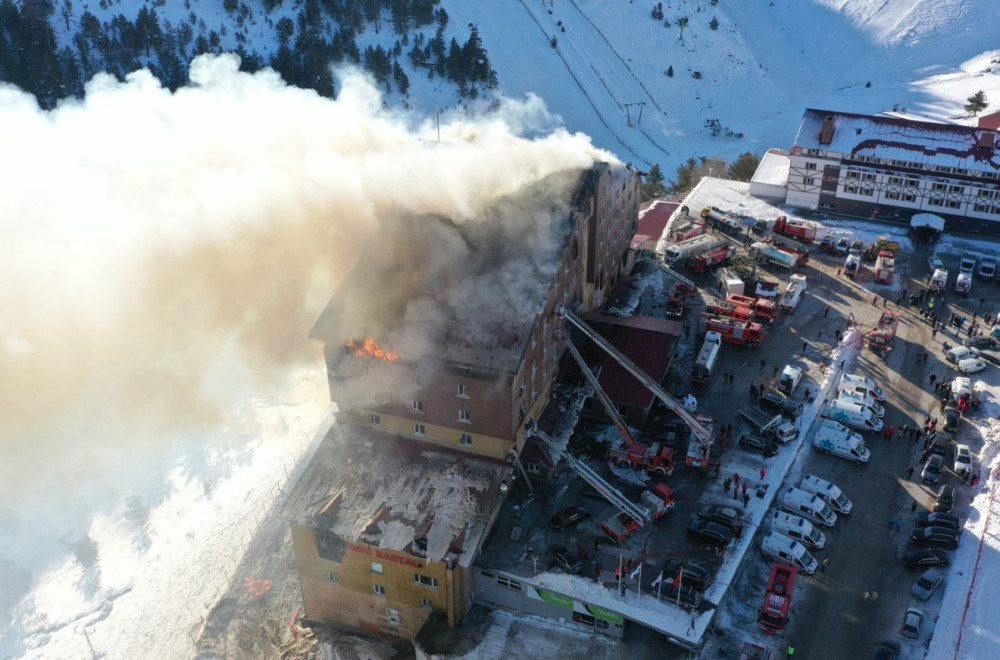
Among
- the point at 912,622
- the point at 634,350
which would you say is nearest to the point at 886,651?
the point at 912,622

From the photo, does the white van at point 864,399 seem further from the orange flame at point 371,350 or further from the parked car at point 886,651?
the orange flame at point 371,350

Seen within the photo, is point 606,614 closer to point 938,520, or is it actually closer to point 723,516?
point 723,516

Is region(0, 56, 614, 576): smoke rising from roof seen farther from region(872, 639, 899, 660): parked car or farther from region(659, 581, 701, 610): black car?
region(872, 639, 899, 660): parked car

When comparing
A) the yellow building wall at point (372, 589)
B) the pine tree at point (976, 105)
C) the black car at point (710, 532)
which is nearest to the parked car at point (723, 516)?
the black car at point (710, 532)

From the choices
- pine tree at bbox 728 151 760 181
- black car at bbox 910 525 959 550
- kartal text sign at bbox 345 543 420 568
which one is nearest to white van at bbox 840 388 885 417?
black car at bbox 910 525 959 550

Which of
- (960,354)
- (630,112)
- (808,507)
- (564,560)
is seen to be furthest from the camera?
(630,112)

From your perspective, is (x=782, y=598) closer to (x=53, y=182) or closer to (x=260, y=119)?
(x=260, y=119)

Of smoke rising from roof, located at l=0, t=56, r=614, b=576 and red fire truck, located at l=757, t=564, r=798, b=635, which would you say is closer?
red fire truck, located at l=757, t=564, r=798, b=635
